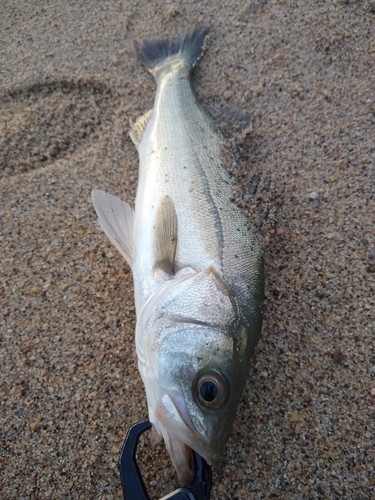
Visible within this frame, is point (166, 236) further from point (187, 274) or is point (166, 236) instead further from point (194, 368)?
point (194, 368)

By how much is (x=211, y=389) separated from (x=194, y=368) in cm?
11

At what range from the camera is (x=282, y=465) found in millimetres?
1835

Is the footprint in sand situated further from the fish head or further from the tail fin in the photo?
the fish head

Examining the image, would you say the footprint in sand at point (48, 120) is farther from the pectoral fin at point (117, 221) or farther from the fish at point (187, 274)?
the pectoral fin at point (117, 221)

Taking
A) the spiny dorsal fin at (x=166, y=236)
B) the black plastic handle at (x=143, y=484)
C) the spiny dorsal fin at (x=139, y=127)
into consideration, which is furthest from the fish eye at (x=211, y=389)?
the spiny dorsal fin at (x=139, y=127)

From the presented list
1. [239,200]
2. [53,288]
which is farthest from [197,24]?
[53,288]

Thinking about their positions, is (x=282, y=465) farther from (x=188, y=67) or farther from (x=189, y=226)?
(x=188, y=67)

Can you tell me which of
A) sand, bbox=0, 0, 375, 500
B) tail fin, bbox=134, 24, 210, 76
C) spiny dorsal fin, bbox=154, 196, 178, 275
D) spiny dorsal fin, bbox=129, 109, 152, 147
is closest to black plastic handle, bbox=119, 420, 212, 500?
sand, bbox=0, 0, 375, 500

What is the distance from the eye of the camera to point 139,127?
2879mm

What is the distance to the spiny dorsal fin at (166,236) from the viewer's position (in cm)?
207

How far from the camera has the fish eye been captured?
157 centimetres

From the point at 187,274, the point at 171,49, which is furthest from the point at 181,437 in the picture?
the point at 171,49

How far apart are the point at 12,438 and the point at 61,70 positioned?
2825mm

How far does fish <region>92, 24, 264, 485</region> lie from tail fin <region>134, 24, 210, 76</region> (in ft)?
1.11
